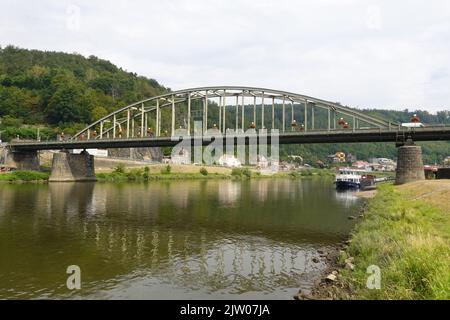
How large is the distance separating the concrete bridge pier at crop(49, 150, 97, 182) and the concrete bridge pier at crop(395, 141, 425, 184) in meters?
63.8

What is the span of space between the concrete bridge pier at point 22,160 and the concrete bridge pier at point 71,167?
401 inches

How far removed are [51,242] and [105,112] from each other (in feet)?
391

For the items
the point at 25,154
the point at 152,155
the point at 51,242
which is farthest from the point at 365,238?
the point at 152,155

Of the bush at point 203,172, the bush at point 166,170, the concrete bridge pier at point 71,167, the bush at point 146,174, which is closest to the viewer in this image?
the concrete bridge pier at point 71,167

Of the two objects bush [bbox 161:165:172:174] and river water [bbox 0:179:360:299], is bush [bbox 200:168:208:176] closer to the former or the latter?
bush [bbox 161:165:172:174]

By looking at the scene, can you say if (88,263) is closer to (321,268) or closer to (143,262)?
(143,262)

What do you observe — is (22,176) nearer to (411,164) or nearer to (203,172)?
(203,172)

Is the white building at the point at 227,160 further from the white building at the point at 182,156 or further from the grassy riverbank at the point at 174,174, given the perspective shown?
the grassy riverbank at the point at 174,174

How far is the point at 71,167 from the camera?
8306 centimetres

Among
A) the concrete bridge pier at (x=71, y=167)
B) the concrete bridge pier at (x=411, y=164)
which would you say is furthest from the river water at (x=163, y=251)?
the concrete bridge pier at (x=71, y=167)

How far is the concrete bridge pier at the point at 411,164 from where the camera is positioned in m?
48.7

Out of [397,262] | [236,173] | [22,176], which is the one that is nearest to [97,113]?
[236,173]

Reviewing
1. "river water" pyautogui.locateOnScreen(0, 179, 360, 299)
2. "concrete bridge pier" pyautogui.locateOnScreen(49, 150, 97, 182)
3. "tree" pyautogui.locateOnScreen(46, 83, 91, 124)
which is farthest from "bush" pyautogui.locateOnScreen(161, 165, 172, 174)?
"river water" pyautogui.locateOnScreen(0, 179, 360, 299)

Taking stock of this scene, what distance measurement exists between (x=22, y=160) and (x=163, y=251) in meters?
79.7
